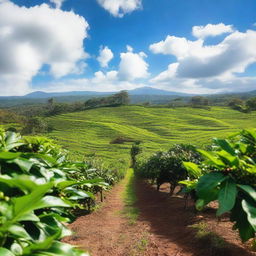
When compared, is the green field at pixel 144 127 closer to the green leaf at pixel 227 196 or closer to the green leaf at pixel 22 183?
Answer: the green leaf at pixel 227 196

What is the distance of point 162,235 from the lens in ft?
24.4

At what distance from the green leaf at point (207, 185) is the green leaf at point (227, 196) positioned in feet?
0.19

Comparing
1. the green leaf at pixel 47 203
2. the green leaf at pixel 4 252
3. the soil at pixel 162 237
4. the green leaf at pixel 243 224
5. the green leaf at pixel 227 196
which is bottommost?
the soil at pixel 162 237

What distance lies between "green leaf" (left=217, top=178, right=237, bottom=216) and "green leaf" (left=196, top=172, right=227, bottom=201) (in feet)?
0.19

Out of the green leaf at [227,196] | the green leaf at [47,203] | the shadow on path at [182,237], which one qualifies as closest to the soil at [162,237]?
the shadow on path at [182,237]

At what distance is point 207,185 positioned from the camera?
189 centimetres

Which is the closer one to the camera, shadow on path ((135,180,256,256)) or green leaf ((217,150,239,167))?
green leaf ((217,150,239,167))

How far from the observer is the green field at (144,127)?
5948 cm

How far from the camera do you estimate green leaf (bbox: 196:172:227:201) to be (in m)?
1.88

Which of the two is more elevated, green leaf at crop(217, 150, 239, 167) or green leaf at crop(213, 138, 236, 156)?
green leaf at crop(213, 138, 236, 156)

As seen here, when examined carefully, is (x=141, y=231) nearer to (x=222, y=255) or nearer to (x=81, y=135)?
(x=222, y=255)

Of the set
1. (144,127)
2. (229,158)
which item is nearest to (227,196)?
(229,158)

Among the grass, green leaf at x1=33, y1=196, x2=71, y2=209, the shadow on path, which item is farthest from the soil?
green leaf at x1=33, y1=196, x2=71, y2=209

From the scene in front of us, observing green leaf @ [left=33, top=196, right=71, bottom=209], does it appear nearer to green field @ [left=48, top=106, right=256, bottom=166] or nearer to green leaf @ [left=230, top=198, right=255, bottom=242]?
green leaf @ [left=230, top=198, right=255, bottom=242]
